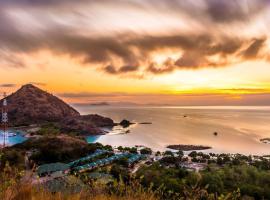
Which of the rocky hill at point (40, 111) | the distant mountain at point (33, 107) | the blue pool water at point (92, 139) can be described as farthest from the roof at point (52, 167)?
the distant mountain at point (33, 107)

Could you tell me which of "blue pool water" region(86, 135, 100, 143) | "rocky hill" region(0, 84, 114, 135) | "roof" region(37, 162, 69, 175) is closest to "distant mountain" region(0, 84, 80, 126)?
"rocky hill" region(0, 84, 114, 135)

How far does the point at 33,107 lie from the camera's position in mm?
124375

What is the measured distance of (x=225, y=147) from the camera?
6638cm

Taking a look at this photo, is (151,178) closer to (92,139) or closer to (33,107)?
(92,139)

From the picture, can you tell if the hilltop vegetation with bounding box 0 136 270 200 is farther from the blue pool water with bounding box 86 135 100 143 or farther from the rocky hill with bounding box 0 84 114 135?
the rocky hill with bounding box 0 84 114 135

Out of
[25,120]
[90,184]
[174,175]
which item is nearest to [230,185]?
[174,175]

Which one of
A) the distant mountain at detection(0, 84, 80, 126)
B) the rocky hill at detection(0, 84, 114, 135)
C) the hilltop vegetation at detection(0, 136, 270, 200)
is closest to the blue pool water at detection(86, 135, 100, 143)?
the rocky hill at detection(0, 84, 114, 135)

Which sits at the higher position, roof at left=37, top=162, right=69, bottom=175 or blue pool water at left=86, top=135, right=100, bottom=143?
roof at left=37, top=162, right=69, bottom=175

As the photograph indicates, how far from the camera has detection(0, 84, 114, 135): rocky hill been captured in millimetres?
111500

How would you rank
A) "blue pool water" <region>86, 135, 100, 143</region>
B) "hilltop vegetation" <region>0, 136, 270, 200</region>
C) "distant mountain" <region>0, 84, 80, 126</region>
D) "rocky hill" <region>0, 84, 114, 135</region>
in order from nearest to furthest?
"hilltop vegetation" <region>0, 136, 270, 200</region>, "blue pool water" <region>86, 135, 100, 143</region>, "rocky hill" <region>0, 84, 114, 135</region>, "distant mountain" <region>0, 84, 80, 126</region>

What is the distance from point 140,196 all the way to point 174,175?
23965 mm

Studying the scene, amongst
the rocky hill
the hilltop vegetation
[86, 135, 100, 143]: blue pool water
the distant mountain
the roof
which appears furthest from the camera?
the distant mountain

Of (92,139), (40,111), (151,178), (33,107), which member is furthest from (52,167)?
(33,107)

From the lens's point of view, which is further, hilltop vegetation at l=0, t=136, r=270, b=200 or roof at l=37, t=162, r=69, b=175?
roof at l=37, t=162, r=69, b=175
